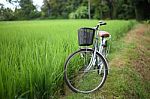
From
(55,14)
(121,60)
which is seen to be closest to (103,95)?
(121,60)

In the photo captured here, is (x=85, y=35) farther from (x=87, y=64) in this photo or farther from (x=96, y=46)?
(x=87, y=64)

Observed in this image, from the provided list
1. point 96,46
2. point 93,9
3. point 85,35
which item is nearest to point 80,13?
point 93,9

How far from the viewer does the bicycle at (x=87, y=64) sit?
14.1 ft

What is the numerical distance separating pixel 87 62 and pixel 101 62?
0.33 m

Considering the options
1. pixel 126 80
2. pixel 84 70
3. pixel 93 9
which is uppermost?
pixel 93 9

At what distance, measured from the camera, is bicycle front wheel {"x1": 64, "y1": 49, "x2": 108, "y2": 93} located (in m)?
4.37

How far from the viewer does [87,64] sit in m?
4.82

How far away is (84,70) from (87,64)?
0.11 m

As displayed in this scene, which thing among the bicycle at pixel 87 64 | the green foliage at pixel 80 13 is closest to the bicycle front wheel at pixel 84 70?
the bicycle at pixel 87 64

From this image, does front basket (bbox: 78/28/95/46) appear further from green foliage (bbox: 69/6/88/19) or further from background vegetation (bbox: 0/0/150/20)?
green foliage (bbox: 69/6/88/19)

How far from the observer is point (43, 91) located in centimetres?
362

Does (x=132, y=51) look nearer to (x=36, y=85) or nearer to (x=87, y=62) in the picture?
(x=87, y=62)

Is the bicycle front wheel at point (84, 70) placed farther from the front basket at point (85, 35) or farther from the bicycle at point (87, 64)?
the front basket at point (85, 35)

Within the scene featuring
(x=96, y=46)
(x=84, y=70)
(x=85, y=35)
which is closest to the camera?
(x=85, y=35)
